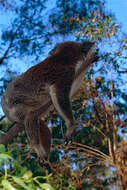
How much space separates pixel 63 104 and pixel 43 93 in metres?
0.10

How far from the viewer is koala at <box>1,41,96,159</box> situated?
2.85 ft

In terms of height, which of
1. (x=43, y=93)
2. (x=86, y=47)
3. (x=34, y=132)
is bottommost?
(x=34, y=132)

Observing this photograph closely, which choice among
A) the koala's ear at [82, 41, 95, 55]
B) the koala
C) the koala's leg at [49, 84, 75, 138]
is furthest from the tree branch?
the koala's ear at [82, 41, 95, 55]

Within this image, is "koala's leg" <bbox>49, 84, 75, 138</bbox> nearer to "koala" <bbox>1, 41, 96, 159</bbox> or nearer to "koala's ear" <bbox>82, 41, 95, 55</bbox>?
"koala" <bbox>1, 41, 96, 159</bbox>

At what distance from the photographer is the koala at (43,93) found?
869 mm

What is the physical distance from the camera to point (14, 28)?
453 cm

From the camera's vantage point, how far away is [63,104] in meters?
0.85

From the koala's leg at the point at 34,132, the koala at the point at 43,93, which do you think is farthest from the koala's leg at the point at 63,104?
the koala's leg at the point at 34,132

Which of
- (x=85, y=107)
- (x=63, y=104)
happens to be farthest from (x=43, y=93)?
(x=85, y=107)

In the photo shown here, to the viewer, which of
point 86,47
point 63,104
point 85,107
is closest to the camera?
point 63,104

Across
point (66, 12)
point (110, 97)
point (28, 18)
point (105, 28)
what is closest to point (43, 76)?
point (105, 28)

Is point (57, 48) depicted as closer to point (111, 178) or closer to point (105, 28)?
point (105, 28)

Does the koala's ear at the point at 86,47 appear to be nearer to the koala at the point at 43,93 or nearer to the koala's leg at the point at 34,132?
the koala at the point at 43,93

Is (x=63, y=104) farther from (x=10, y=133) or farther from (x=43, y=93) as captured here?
(x=10, y=133)
